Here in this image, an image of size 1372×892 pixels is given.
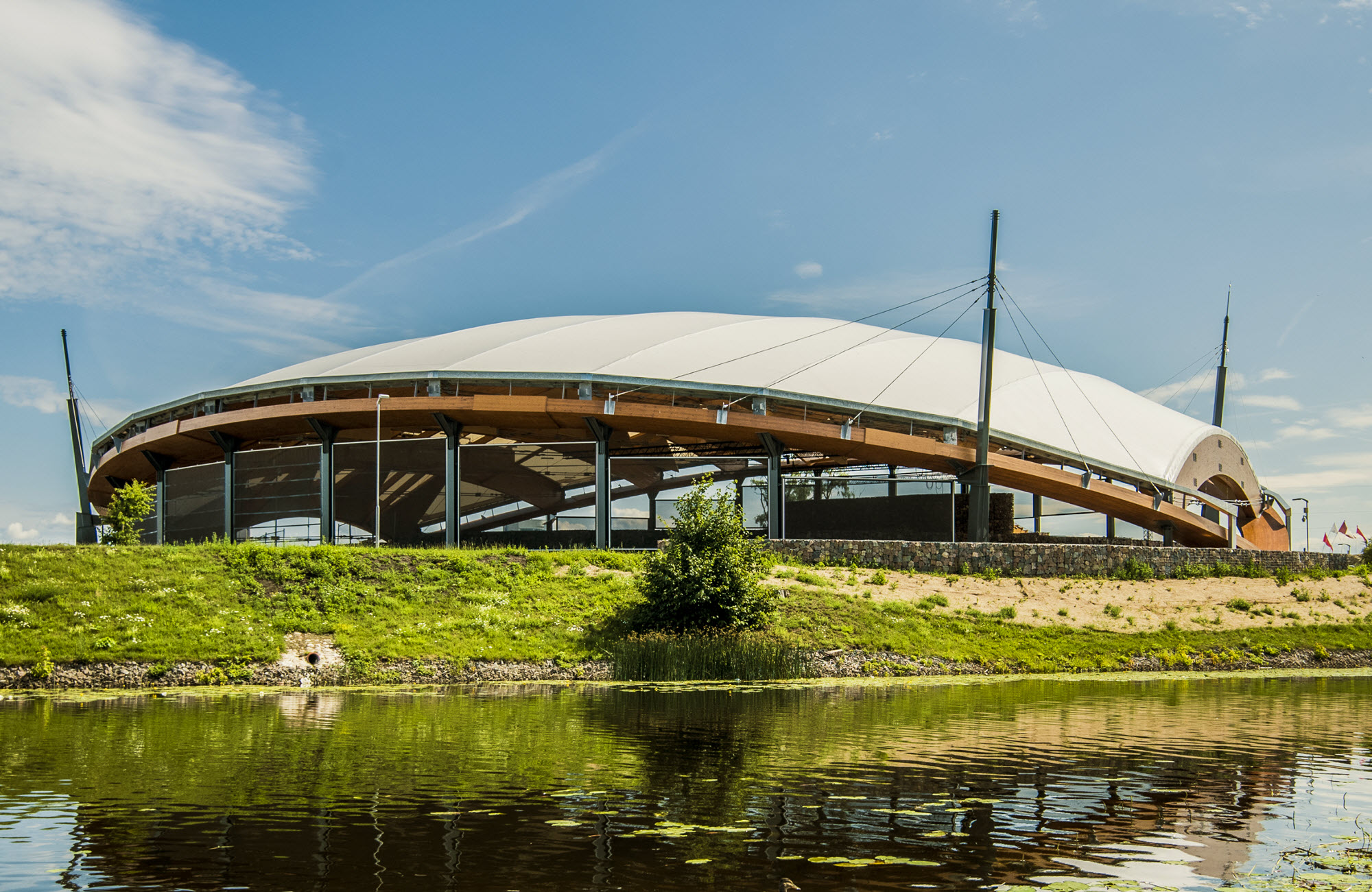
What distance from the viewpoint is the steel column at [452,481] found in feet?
124

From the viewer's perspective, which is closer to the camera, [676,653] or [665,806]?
[665,806]

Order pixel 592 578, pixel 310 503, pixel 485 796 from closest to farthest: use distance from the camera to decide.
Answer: pixel 485 796, pixel 592 578, pixel 310 503

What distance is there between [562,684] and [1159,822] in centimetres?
1400

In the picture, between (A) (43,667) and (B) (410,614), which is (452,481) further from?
(A) (43,667)

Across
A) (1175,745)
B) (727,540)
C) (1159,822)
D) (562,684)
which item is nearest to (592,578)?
(727,540)

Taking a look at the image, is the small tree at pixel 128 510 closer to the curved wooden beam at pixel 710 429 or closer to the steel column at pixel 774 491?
the curved wooden beam at pixel 710 429

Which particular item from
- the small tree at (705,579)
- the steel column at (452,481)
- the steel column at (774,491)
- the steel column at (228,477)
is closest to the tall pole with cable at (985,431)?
the steel column at (774,491)

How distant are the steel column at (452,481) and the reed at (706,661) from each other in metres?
16.4

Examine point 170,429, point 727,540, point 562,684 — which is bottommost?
point 562,684

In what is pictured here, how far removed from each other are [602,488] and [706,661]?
16.1 metres

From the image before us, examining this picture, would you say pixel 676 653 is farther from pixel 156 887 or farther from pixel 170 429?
pixel 170 429

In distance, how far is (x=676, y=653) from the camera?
22.3 m

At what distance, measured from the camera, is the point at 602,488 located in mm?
37594

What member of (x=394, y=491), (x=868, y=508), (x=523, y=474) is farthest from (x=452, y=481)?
(x=868, y=508)
